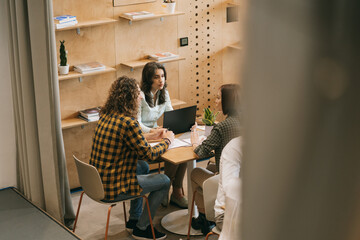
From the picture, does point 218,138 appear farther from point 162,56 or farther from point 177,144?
point 162,56

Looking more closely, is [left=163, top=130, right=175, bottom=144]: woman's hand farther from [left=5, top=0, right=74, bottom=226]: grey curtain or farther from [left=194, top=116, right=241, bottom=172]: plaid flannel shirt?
[left=5, top=0, right=74, bottom=226]: grey curtain

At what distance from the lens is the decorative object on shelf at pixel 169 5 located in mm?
4922

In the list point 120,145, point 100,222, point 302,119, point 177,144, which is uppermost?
point 302,119

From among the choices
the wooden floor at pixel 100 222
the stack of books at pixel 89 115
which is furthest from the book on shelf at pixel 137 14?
A: the wooden floor at pixel 100 222

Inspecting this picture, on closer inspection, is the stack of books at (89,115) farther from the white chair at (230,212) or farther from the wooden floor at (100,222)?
the white chair at (230,212)

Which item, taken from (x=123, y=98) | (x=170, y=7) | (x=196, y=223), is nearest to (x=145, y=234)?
(x=196, y=223)

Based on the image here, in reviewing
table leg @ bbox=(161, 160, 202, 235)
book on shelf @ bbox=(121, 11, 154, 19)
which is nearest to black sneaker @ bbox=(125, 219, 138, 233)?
table leg @ bbox=(161, 160, 202, 235)

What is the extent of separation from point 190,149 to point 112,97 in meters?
0.78

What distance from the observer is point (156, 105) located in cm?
457

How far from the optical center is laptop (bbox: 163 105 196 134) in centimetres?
420

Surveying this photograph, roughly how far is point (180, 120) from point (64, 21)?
1.31 meters

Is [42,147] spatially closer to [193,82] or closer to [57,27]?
[57,27]

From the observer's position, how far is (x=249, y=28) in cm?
17

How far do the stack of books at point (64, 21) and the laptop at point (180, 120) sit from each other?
116 cm
